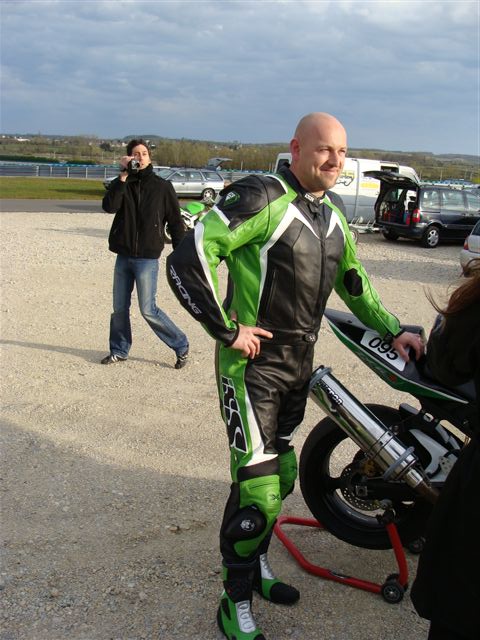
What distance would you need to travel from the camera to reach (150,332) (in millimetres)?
6973

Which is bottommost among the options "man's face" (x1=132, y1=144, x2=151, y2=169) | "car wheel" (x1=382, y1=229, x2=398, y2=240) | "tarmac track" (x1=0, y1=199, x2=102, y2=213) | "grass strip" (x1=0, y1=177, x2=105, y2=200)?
"tarmac track" (x1=0, y1=199, x2=102, y2=213)

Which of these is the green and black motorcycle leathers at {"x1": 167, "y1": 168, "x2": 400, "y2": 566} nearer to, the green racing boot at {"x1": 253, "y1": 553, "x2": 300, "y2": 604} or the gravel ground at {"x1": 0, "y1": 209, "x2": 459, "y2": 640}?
the green racing boot at {"x1": 253, "y1": 553, "x2": 300, "y2": 604}

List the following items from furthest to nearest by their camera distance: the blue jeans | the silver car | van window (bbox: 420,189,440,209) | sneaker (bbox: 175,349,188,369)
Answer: the silver car
van window (bbox: 420,189,440,209)
sneaker (bbox: 175,349,188,369)
the blue jeans

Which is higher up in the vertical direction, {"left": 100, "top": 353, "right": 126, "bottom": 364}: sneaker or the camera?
the camera

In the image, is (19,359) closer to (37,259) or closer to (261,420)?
(261,420)

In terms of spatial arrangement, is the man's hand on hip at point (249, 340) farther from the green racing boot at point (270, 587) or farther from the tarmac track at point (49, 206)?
the tarmac track at point (49, 206)

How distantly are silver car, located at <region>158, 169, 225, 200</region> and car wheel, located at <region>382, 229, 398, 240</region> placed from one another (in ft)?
35.1

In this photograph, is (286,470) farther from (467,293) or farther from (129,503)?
(467,293)

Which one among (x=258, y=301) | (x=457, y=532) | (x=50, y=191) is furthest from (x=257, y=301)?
(x=50, y=191)

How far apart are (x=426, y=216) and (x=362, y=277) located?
48.1 ft

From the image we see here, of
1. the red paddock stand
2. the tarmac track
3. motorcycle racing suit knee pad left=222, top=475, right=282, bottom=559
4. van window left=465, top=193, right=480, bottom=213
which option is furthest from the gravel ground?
the tarmac track

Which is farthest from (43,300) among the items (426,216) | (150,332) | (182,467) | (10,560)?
(426,216)

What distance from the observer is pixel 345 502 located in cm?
340

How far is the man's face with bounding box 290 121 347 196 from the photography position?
2582 millimetres
